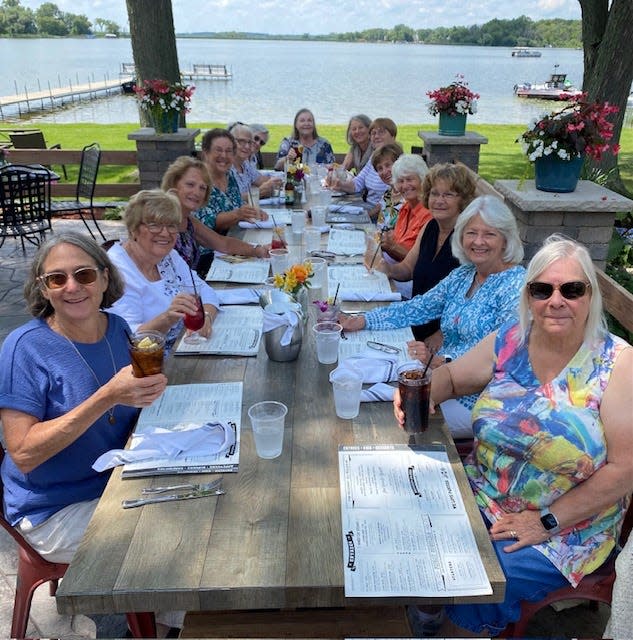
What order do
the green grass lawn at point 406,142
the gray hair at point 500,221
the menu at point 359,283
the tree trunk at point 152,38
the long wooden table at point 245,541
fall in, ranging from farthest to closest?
the green grass lawn at point 406,142
the tree trunk at point 152,38
the menu at point 359,283
the gray hair at point 500,221
the long wooden table at point 245,541

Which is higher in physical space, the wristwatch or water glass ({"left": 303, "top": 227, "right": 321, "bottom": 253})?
water glass ({"left": 303, "top": 227, "right": 321, "bottom": 253})

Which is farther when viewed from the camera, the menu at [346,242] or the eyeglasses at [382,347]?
the menu at [346,242]

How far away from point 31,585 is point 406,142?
499 inches

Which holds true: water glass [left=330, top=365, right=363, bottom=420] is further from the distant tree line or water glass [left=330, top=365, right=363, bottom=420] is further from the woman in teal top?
the distant tree line

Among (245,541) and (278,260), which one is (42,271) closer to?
(245,541)

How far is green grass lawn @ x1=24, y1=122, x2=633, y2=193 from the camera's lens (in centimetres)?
1095

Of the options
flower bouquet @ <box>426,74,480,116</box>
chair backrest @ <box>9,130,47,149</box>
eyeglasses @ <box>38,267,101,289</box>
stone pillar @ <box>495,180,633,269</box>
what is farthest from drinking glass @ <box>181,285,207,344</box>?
chair backrest @ <box>9,130,47,149</box>

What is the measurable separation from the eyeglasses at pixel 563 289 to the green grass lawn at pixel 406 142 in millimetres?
8770

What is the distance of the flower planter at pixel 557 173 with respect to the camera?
11.2 feet

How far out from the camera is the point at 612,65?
7.17 metres

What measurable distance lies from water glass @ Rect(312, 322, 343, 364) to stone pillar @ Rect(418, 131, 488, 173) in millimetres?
5098

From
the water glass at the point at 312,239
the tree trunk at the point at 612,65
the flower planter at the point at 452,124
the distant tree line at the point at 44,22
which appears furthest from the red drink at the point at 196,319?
the distant tree line at the point at 44,22

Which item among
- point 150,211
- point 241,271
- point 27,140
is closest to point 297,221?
point 241,271

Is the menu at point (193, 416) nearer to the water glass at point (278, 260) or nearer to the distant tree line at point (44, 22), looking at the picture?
the water glass at point (278, 260)
